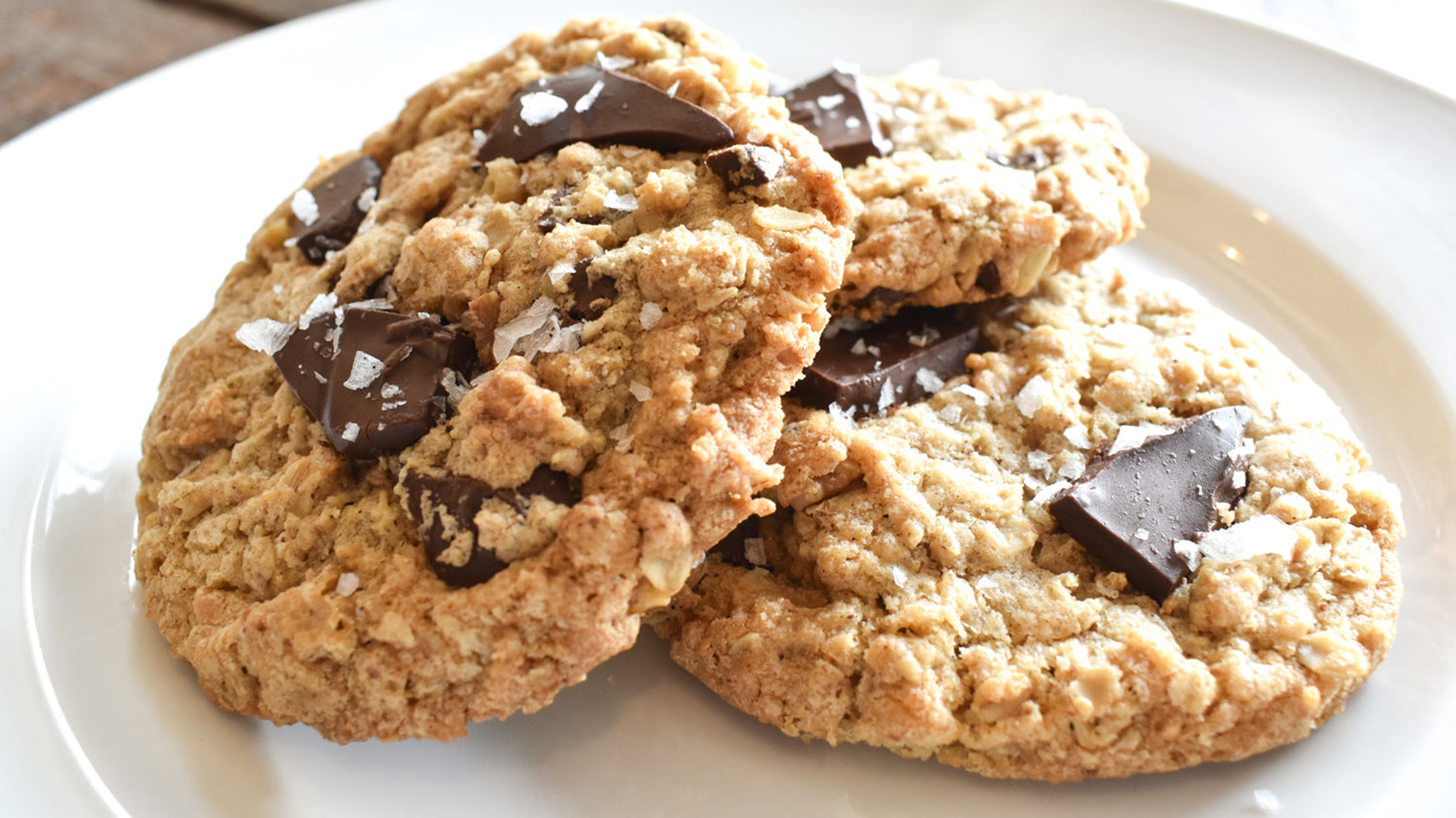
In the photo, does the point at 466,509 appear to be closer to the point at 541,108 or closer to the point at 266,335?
the point at 266,335

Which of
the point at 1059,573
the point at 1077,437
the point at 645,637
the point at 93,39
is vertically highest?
the point at 1077,437

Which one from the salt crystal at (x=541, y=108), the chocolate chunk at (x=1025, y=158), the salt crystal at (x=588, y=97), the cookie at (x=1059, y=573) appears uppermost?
the salt crystal at (x=588, y=97)

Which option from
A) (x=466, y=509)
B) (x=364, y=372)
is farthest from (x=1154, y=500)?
(x=364, y=372)

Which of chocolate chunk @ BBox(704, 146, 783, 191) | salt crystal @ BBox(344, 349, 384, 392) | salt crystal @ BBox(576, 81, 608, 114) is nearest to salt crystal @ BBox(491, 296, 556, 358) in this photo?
salt crystal @ BBox(344, 349, 384, 392)

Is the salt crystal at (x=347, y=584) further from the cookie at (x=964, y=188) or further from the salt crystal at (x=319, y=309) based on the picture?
the cookie at (x=964, y=188)

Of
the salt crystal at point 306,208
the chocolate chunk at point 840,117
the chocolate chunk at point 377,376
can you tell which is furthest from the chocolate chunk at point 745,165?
the salt crystal at point 306,208

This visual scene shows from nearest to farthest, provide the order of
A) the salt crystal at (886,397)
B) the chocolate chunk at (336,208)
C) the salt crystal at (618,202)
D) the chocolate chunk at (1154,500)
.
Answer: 1. the chocolate chunk at (1154,500)
2. the salt crystal at (618,202)
3. the salt crystal at (886,397)
4. the chocolate chunk at (336,208)
